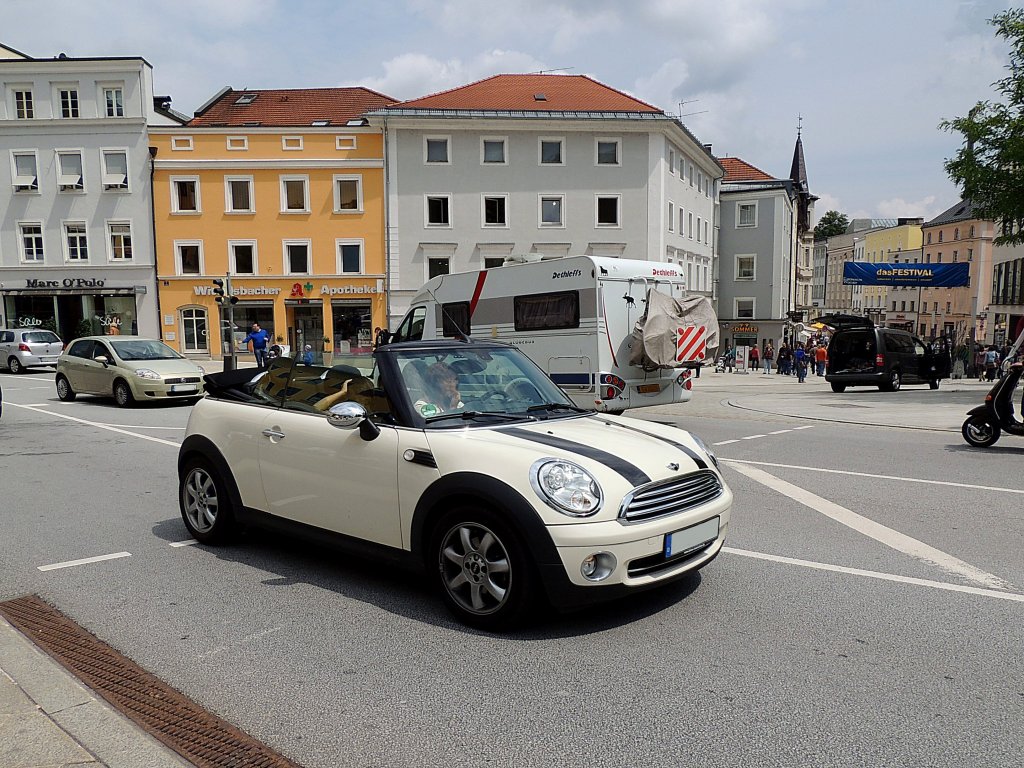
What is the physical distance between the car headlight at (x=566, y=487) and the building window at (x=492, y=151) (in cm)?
3917

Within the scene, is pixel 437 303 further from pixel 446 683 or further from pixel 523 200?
pixel 523 200

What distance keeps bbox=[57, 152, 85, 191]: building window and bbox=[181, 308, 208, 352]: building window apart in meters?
8.24

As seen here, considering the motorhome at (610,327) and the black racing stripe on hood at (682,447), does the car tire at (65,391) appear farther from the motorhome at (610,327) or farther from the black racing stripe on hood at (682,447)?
the black racing stripe on hood at (682,447)

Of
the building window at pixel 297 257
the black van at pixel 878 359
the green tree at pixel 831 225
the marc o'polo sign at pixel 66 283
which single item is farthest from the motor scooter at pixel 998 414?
the green tree at pixel 831 225

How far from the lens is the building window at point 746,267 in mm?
60531

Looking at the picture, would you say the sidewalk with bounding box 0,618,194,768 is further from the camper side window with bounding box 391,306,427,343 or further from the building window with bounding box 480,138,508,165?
the building window with bounding box 480,138,508,165

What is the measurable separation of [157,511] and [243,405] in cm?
215

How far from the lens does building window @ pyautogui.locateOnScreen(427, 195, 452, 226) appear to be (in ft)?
136

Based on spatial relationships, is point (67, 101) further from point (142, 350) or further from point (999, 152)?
point (999, 152)

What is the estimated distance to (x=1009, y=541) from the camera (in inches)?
239

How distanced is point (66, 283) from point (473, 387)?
43.1m

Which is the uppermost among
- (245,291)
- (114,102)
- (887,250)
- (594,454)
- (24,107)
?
(114,102)

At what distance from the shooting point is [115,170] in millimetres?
41031

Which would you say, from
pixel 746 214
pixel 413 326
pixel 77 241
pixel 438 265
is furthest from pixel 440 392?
pixel 746 214
